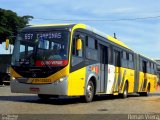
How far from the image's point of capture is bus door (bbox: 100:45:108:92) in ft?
62.0

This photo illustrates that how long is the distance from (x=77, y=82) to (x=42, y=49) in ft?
6.10

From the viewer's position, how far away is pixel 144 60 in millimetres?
31031

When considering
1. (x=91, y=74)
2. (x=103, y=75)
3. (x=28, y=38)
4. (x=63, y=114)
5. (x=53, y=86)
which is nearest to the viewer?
(x=63, y=114)

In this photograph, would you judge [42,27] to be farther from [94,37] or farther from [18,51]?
[94,37]

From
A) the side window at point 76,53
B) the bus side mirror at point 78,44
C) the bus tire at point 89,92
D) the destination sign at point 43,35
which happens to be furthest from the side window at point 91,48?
the destination sign at point 43,35

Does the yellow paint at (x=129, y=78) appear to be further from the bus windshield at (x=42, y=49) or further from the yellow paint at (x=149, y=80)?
the bus windshield at (x=42, y=49)

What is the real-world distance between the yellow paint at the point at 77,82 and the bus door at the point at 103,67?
252 cm

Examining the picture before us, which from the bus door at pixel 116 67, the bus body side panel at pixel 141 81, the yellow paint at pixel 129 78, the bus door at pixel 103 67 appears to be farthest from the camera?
the bus body side panel at pixel 141 81

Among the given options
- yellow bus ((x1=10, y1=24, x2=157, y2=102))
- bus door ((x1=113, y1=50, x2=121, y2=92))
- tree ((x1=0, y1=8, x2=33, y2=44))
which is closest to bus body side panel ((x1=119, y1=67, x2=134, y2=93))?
bus door ((x1=113, y1=50, x2=121, y2=92))

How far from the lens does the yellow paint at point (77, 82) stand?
1534 centimetres

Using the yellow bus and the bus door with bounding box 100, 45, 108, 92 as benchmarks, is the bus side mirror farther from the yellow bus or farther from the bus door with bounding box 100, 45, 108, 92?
the bus door with bounding box 100, 45, 108, 92

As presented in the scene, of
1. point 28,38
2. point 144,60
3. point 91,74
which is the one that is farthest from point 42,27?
point 144,60

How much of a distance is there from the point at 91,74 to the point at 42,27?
2.94m

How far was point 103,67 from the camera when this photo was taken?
19172 mm
